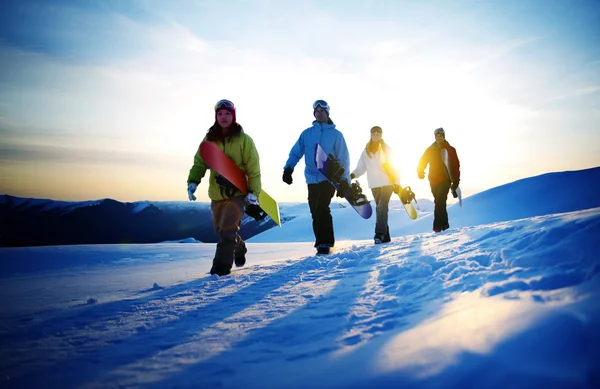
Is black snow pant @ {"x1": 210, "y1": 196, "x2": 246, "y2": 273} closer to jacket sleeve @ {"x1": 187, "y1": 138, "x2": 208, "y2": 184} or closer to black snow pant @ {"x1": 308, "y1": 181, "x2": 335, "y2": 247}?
jacket sleeve @ {"x1": 187, "y1": 138, "x2": 208, "y2": 184}

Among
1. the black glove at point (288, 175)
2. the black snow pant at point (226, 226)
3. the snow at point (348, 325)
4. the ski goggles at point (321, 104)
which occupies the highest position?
the ski goggles at point (321, 104)

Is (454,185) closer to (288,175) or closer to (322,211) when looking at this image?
(322,211)

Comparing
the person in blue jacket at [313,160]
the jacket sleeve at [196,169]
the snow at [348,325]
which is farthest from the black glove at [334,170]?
the snow at [348,325]

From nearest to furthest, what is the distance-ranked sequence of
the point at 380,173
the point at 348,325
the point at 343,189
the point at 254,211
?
the point at 348,325 < the point at 254,211 < the point at 343,189 < the point at 380,173

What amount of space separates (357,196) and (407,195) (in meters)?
2.17

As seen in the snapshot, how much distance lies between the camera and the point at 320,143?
191 inches

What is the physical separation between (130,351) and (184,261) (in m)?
3.71

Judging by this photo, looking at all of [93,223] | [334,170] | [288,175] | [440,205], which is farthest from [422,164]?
[93,223]

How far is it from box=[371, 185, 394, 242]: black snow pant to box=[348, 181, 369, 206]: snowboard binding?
25 centimetres

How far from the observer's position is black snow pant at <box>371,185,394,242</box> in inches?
217

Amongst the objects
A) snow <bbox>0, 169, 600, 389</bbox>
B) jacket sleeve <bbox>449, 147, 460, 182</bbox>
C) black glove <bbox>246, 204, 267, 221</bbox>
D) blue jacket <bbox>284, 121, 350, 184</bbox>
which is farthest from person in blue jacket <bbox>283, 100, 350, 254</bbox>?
jacket sleeve <bbox>449, 147, 460, 182</bbox>

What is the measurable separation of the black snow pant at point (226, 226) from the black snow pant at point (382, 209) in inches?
111

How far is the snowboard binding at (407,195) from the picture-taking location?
7.19 meters

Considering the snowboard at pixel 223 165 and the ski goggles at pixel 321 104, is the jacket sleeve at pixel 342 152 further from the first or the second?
the snowboard at pixel 223 165
